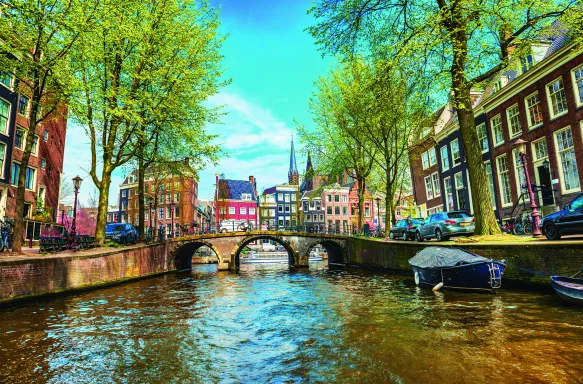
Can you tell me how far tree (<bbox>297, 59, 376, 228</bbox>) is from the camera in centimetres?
2456

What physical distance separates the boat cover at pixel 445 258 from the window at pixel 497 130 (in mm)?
14188

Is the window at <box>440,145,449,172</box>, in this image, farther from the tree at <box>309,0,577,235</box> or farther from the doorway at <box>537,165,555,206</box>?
the tree at <box>309,0,577,235</box>

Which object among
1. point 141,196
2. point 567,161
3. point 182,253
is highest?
point 567,161

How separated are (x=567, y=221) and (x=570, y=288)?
3503 mm

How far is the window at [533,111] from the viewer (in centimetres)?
2040

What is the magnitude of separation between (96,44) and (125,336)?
542 inches

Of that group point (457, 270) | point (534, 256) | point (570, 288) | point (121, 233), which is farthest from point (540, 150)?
point (121, 233)

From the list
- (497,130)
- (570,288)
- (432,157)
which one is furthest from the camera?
(432,157)

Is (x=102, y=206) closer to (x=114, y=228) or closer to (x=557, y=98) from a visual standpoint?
(x=114, y=228)

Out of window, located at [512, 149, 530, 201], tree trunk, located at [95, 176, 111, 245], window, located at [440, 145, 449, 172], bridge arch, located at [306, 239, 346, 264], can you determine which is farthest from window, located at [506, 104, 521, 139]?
tree trunk, located at [95, 176, 111, 245]

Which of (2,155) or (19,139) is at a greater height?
(19,139)

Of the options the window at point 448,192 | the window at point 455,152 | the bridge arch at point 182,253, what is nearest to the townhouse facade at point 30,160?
the bridge arch at point 182,253

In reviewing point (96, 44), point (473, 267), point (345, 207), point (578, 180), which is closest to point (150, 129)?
point (96, 44)

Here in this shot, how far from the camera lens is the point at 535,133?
67.5 ft
